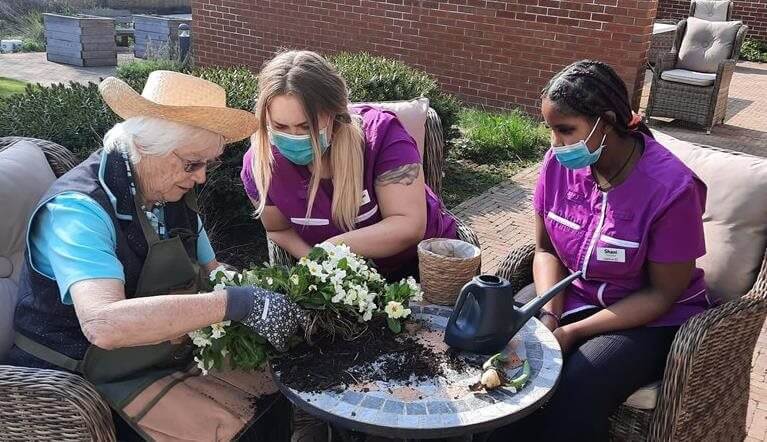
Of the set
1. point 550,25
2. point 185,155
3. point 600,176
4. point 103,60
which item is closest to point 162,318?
point 185,155

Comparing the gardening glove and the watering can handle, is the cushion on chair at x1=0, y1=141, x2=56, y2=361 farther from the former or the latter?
the watering can handle

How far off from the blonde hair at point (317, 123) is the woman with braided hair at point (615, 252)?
721 millimetres

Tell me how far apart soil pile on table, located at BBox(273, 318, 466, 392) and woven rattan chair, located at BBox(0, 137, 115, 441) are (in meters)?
0.49

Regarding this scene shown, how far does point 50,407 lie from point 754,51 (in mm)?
15515

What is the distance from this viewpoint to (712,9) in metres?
11.8

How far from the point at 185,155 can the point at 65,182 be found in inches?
13.3

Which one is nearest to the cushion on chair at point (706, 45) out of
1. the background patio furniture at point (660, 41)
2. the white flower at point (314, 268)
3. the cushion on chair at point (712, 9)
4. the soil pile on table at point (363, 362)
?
the background patio furniture at point (660, 41)

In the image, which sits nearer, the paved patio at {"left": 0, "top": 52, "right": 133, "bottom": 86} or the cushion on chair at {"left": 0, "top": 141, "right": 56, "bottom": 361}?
the cushion on chair at {"left": 0, "top": 141, "right": 56, "bottom": 361}

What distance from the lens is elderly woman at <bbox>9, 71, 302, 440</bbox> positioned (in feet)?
5.87

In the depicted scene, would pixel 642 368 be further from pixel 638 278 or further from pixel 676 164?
pixel 676 164

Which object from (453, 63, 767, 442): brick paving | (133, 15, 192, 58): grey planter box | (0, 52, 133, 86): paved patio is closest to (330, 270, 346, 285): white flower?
(453, 63, 767, 442): brick paving

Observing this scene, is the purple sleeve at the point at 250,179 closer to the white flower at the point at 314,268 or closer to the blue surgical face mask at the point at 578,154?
the white flower at the point at 314,268

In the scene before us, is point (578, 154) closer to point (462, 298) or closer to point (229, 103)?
point (462, 298)

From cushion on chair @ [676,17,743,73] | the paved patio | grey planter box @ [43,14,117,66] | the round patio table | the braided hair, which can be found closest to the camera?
the round patio table
